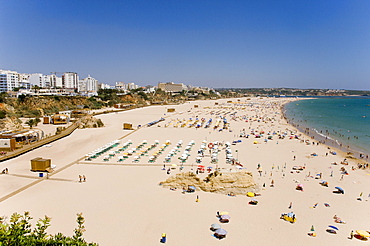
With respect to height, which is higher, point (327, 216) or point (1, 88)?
point (1, 88)

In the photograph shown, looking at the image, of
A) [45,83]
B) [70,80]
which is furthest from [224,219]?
[70,80]

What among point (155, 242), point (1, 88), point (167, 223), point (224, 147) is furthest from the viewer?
point (1, 88)

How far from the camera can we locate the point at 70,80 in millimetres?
119875

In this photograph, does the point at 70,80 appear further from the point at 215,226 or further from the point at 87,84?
the point at 215,226

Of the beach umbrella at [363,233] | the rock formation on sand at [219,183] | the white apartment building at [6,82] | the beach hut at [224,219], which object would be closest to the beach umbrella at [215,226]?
the beach hut at [224,219]

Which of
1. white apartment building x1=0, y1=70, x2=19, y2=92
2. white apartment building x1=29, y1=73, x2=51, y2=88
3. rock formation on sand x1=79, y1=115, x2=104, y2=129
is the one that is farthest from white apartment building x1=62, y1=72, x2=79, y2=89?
rock formation on sand x1=79, y1=115, x2=104, y2=129

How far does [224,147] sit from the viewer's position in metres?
24.8

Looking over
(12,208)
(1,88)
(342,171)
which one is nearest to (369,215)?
(342,171)

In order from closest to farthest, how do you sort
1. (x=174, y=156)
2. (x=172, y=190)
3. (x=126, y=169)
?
1. (x=172, y=190)
2. (x=126, y=169)
3. (x=174, y=156)

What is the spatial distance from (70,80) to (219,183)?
4793 inches

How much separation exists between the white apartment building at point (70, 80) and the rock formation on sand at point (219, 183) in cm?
11425

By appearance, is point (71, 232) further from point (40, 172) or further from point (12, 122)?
point (12, 122)

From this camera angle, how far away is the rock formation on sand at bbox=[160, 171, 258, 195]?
1395 centimetres

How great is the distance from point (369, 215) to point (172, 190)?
9.65 meters
